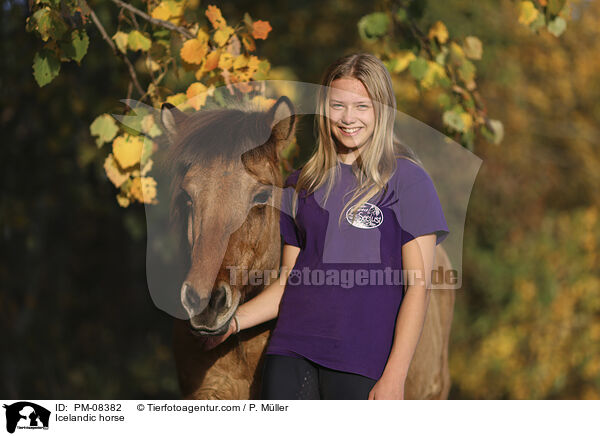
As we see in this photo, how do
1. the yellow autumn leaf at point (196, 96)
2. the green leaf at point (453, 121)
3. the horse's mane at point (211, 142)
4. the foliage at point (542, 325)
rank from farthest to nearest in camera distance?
the foliage at point (542, 325), the green leaf at point (453, 121), the yellow autumn leaf at point (196, 96), the horse's mane at point (211, 142)

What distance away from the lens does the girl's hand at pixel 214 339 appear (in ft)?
7.80

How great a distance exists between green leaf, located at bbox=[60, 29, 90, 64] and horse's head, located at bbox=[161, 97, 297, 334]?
0.68 meters

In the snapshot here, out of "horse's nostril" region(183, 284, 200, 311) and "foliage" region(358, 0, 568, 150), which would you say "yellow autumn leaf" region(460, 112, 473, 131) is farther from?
"horse's nostril" region(183, 284, 200, 311)

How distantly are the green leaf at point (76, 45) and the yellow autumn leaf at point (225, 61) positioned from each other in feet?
2.25

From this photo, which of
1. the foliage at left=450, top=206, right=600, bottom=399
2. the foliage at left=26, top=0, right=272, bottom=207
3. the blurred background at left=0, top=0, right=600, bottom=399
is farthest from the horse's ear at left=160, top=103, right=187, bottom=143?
the foliage at left=450, top=206, right=600, bottom=399

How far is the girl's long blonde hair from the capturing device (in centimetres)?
224

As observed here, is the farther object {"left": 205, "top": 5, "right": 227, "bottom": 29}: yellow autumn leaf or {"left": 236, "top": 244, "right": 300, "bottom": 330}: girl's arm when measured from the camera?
{"left": 205, "top": 5, "right": 227, "bottom": 29}: yellow autumn leaf

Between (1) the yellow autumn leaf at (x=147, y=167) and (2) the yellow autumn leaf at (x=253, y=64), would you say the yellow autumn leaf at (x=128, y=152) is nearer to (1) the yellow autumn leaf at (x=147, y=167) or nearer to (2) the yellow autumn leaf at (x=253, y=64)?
(1) the yellow autumn leaf at (x=147, y=167)

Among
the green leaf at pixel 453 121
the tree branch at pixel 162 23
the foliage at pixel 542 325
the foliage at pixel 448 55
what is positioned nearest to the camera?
the tree branch at pixel 162 23

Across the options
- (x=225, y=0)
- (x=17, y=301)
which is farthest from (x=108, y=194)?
(x=225, y=0)

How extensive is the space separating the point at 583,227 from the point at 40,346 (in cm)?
805

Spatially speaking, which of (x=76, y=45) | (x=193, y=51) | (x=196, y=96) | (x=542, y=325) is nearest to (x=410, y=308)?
(x=196, y=96)

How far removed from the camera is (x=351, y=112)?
228 centimetres

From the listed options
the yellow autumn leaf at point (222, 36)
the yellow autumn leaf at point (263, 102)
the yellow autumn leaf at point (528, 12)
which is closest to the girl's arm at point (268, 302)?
the yellow autumn leaf at point (263, 102)
